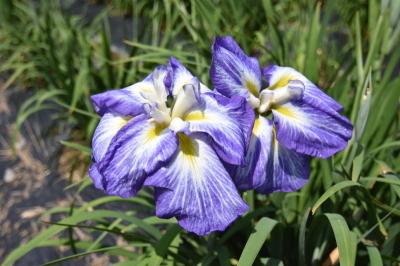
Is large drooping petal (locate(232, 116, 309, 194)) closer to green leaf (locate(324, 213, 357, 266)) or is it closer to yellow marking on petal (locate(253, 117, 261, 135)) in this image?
yellow marking on petal (locate(253, 117, 261, 135))

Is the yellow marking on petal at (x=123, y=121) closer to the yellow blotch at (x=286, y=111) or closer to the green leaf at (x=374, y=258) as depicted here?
the yellow blotch at (x=286, y=111)

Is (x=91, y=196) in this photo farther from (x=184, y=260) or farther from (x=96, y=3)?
(x=96, y=3)

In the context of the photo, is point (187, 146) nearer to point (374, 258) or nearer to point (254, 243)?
point (254, 243)

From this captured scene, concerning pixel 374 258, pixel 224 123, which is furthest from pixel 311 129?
pixel 374 258

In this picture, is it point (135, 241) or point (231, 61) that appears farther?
point (135, 241)

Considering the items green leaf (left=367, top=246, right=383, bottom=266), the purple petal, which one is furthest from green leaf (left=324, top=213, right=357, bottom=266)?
the purple petal

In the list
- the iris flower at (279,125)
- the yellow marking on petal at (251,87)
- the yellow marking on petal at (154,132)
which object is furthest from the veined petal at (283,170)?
the yellow marking on petal at (154,132)

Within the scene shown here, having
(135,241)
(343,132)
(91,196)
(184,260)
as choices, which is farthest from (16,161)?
(343,132)
